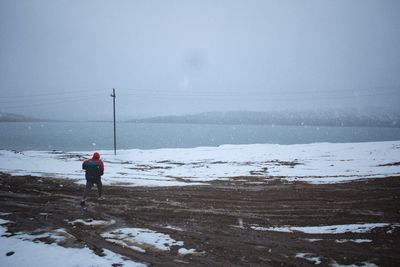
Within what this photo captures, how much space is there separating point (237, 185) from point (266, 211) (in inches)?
244

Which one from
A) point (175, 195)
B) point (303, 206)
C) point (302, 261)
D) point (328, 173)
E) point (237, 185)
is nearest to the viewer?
point (302, 261)

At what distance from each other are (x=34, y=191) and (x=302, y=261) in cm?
1355

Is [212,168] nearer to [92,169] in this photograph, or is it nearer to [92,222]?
[92,169]

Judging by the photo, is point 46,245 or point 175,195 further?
point 175,195

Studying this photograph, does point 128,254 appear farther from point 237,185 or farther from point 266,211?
point 237,185

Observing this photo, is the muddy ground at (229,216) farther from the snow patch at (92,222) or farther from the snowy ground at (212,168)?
the snowy ground at (212,168)

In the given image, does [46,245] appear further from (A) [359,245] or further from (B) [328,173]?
(B) [328,173]

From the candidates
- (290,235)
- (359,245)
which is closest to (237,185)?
(290,235)

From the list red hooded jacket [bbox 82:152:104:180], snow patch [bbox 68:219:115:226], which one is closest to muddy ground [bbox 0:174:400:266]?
snow patch [bbox 68:219:115:226]

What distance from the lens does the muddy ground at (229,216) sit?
659 centimetres

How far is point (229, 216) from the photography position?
391 inches

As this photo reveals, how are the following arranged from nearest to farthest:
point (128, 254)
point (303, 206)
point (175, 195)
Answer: point (128, 254), point (303, 206), point (175, 195)

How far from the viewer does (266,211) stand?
10.6 metres

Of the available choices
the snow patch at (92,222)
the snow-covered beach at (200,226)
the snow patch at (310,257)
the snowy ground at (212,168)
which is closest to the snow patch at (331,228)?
the snow-covered beach at (200,226)
